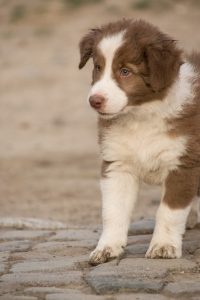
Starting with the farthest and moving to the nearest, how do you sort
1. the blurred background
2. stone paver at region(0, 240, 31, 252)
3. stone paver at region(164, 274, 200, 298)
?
the blurred background, stone paver at region(0, 240, 31, 252), stone paver at region(164, 274, 200, 298)

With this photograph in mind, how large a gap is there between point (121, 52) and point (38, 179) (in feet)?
19.2

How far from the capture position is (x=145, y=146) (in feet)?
20.1

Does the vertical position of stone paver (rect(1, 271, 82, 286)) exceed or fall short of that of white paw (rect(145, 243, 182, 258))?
it falls short

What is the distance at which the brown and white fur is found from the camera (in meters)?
6.01

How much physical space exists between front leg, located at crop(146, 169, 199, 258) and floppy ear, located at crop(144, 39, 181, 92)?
0.62m

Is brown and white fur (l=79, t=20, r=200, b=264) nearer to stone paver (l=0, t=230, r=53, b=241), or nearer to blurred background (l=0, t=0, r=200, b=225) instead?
stone paver (l=0, t=230, r=53, b=241)

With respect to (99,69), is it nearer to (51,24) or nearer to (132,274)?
(132,274)

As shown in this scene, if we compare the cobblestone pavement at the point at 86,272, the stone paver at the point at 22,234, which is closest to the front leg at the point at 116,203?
the cobblestone pavement at the point at 86,272

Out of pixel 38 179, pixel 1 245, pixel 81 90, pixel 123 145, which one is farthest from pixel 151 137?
pixel 81 90

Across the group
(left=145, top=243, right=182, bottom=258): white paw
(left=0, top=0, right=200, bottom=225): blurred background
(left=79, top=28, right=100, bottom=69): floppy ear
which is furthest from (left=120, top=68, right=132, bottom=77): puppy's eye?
(left=0, top=0, right=200, bottom=225): blurred background

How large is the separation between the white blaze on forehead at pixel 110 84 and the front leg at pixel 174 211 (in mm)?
626

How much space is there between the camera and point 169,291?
17.0ft

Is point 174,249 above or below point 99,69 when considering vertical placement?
below

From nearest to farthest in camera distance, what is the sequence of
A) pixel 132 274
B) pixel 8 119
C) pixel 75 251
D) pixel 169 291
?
pixel 169 291 → pixel 132 274 → pixel 75 251 → pixel 8 119
